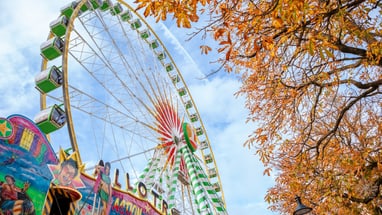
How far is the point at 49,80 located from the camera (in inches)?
397

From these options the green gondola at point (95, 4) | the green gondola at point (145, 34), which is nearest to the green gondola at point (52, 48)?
the green gondola at point (95, 4)

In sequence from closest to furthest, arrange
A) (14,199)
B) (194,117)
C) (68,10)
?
(14,199), (68,10), (194,117)

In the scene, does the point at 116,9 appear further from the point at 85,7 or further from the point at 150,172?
the point at 150,172

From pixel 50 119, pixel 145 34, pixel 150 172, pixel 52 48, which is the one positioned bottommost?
pixel 50 119

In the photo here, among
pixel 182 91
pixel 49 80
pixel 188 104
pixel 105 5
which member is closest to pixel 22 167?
pixel 49 80

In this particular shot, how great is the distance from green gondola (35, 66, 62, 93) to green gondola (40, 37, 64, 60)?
2.30 feet

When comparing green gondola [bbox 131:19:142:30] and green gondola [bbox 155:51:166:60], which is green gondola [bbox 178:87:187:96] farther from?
green gondola [bbox 131:19:142:30]

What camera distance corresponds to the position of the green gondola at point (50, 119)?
922cm

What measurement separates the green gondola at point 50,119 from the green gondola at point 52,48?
2.21 metres

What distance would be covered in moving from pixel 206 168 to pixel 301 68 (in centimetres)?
1661

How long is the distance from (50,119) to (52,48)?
2.74 metres

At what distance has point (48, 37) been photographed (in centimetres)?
1195

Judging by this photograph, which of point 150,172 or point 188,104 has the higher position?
point 188,104

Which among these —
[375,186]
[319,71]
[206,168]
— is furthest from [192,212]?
[319,71]
